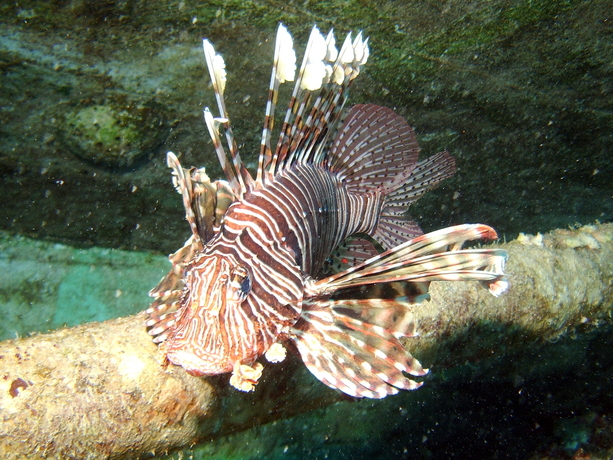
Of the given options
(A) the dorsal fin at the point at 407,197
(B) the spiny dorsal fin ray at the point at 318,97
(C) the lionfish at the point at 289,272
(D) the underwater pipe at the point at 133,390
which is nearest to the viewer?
(D) the underwater pipe at the point at 133,390

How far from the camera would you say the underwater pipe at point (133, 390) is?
157 cm

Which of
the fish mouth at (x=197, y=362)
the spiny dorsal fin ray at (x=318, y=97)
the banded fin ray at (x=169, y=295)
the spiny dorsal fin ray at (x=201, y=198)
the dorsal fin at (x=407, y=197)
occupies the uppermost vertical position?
the spiny dorsal fin ray at (x=318, y=97)

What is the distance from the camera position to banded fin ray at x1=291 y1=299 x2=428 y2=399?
187cm

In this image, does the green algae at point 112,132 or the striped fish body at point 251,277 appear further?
the green algae at point 112,132

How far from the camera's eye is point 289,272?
2031 mm

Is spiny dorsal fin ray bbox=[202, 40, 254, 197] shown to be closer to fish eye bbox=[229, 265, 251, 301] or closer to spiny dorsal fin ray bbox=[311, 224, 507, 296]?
fish eye bbox=[229, 265, 251, 301]

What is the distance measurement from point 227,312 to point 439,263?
1.02 metres

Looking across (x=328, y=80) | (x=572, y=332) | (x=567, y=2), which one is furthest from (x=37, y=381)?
(x=567, y=2)

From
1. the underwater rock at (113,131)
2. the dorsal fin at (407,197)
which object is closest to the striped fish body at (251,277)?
the dorsal fin at (407,197)

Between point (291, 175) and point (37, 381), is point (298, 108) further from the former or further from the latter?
point (37, 381)

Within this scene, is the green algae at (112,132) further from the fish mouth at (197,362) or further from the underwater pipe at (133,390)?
the fish mouth at (197,362)

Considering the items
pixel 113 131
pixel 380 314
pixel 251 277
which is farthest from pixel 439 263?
pixel 113 131

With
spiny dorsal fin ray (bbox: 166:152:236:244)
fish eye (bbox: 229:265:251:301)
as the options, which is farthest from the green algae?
fish eye (bbox: 229:265:251:301)

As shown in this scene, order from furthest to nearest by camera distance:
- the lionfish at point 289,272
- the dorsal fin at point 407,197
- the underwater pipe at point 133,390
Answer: the dorsal fin at point 407,197 < the lionfish at point 289,272 < the underwater pipe at point 133,390
